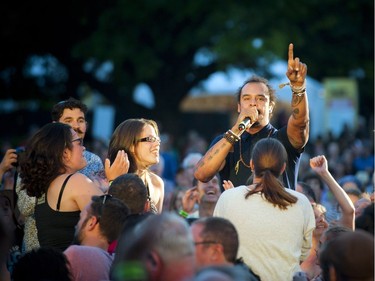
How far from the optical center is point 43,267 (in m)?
5.11

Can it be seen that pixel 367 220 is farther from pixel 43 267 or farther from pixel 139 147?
pixel 43 267

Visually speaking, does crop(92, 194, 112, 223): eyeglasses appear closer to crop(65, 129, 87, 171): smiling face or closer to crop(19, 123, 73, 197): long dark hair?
crop(19, 123, 73, 197): long dark hair

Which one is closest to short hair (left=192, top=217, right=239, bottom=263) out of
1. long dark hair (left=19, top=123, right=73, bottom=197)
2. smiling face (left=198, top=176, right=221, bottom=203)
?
long dark hair (left=19, top=123, right=73, bottom=197)

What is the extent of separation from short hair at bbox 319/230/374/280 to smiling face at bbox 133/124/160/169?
8.72 ft

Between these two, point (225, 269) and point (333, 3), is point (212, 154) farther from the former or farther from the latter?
point (333, 3)

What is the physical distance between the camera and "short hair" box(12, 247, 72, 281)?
5.09 meters

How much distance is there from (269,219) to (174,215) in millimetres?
1714

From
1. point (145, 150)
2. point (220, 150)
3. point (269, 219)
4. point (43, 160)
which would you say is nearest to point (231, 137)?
point (220, 150)

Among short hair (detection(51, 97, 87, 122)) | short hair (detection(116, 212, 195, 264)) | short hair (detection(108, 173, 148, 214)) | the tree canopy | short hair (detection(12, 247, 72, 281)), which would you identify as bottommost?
short hair (detection(12, 247, 72, 281))

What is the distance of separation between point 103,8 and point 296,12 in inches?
200

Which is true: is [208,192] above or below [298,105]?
below

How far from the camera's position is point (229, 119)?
30156 millimetres

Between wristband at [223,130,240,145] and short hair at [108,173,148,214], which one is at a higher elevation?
wristband at [223,130,240,145]

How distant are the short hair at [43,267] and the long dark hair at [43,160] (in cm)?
139
